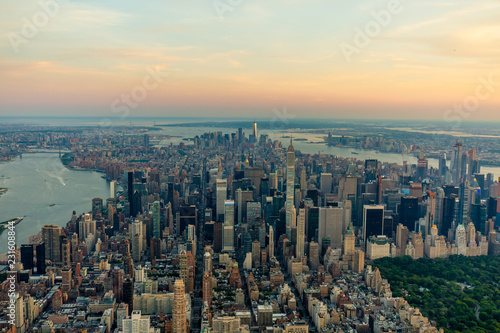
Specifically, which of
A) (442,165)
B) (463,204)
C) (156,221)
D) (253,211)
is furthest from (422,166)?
(156,221)

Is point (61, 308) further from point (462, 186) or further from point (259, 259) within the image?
point (462, 186)

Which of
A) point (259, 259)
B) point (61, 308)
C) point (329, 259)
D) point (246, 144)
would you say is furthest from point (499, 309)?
point (246, 144)

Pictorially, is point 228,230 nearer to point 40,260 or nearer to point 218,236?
point 218,236

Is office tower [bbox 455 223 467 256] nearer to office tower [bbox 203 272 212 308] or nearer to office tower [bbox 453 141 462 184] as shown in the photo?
office tower [bbox 453 141 462 184]

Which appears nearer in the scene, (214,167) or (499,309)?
(499,309)

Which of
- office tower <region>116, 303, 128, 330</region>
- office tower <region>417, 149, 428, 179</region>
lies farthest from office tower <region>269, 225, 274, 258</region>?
office tower <region>417, 149, 428, 179</region>

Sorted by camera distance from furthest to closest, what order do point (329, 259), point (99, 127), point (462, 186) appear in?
point (99, 127)
point (462, 186)
point (329, 259)
